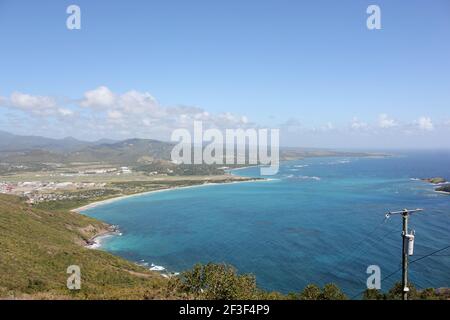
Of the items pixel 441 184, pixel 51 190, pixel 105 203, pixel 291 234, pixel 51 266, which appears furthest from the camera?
pixel 441 184

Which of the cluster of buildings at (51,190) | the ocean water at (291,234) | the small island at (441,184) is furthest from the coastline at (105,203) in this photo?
the small island at (441,184)

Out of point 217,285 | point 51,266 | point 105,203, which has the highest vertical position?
point 217,285

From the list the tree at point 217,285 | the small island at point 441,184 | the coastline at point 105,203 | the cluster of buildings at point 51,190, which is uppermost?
the tree at point 217,285

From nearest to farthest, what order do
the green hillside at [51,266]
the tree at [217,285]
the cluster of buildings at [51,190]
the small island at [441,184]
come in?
the tree at [217,285], the green hillside at [51,266], the small island at [441,184], the cluster of buildings at [51,190]

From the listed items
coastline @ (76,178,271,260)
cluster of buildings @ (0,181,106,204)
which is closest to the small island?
coastline @ (76,178,271,260)

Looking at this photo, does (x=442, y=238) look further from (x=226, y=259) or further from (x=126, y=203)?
(x=126, y=203)

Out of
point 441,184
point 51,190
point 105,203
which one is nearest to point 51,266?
point 105,203

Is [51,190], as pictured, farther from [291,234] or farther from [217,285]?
[217,285]

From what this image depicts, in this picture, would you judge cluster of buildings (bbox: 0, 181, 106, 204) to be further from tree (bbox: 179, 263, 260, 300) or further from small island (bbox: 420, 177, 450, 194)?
small island (bbox: 420, 177, 450, 194)

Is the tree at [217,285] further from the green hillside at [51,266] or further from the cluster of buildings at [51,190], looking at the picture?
the cluster of buildings at [51,190]
